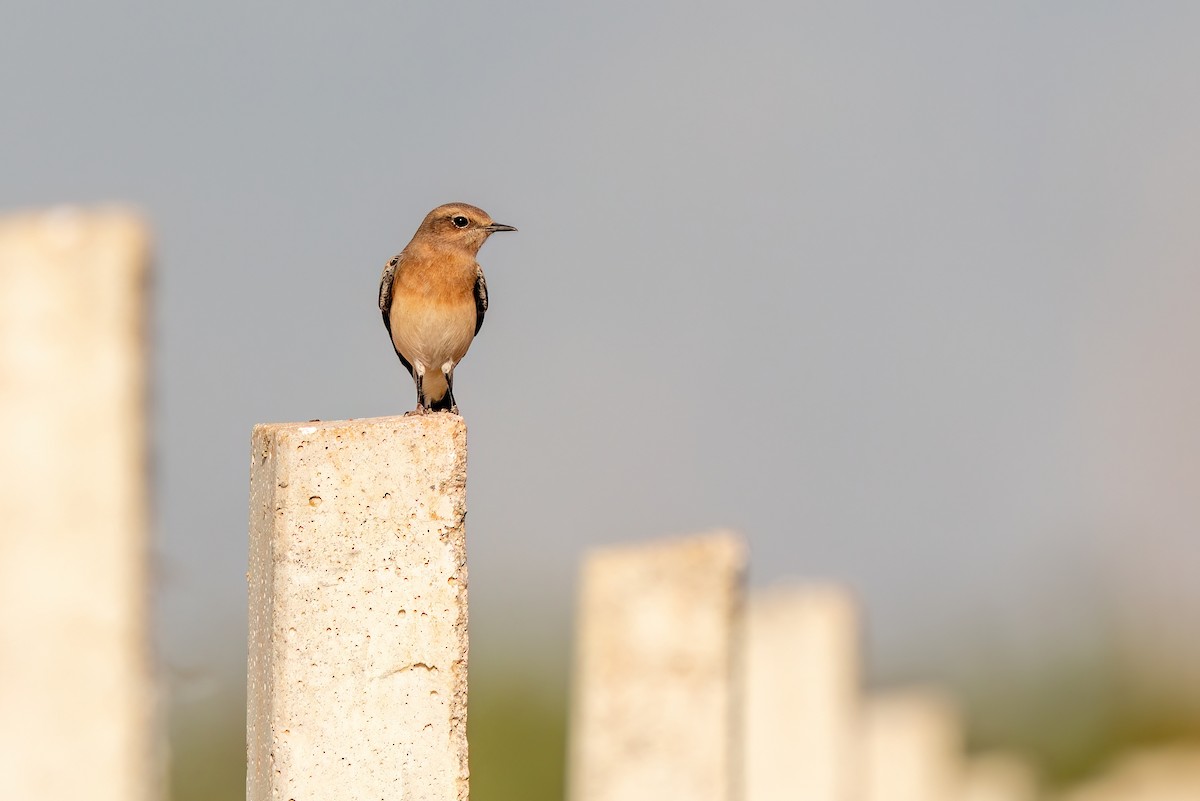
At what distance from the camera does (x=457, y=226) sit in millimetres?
8766

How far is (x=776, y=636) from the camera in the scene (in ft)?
38.0

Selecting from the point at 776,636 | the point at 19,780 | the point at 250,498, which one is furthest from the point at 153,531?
the point at 776,636

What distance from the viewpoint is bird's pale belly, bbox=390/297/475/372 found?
27.0 ft

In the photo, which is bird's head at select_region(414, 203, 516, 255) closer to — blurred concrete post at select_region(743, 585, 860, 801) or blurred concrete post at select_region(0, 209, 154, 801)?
blurred concrete post at select_region(0, 209, 154, 801)

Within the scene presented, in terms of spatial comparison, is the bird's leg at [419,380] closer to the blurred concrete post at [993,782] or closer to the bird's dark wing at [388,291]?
the bird's dark wing at [388,291]

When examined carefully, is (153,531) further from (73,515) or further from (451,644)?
(451,644)

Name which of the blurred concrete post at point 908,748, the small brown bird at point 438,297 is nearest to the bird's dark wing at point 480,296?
the small brown bird at point 438,297

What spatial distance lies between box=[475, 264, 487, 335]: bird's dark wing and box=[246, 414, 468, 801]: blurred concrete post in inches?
137

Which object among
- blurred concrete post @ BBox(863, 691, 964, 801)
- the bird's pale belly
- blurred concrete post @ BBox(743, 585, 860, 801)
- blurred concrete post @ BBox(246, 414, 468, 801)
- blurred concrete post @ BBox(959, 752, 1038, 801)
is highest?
the bird's pale belly

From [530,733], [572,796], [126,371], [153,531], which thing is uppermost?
[126,371]

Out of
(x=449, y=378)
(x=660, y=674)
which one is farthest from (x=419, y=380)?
(x=660, y=674)

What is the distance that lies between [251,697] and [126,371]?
6.48ft

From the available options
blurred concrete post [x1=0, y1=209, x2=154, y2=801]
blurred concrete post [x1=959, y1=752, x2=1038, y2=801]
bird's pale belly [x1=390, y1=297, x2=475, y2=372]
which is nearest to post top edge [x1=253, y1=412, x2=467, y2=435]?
blurred concrete post [x1=0, y1=209, x2=154, y2=801]

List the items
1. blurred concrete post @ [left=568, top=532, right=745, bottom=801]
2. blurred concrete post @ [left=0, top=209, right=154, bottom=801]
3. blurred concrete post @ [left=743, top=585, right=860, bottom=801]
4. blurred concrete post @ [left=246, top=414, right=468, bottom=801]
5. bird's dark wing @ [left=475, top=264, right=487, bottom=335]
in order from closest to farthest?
blurred concrete post @ [left=246, top=414, right=468, bottom=801] < blurred concrete post @ [left=0, top=209, right=154, bottom=801] < blurred concrete post @ [left=568, top=532, right=745, bottom=801] < bird's dark wing @ [left=475, top=264, right=487, bottom=335] < blurred concrete post @ [left=743, top=585, right=860, bottom=801]
